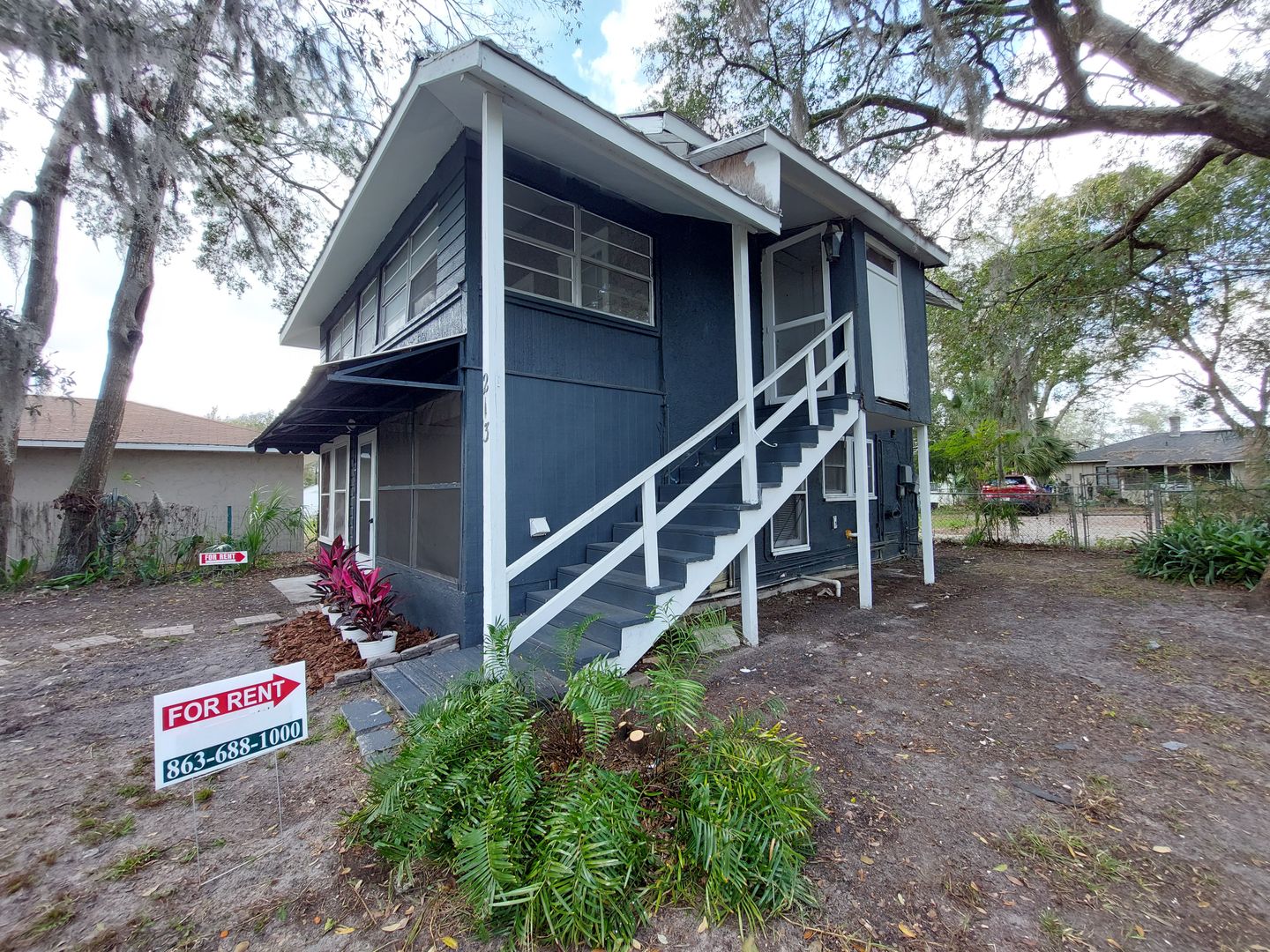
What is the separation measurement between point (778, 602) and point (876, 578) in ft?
7.89

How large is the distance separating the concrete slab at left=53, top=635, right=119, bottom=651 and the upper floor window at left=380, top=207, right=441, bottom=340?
171 inches

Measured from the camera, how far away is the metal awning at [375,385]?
12.4 ft

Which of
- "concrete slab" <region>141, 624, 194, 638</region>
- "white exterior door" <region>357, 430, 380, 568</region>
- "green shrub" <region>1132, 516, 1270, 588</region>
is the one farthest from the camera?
"green shrub" <region>1132, 516, 1270, 588</region>

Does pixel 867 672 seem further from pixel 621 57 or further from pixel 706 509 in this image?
pixel 621 57

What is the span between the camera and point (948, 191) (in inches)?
346

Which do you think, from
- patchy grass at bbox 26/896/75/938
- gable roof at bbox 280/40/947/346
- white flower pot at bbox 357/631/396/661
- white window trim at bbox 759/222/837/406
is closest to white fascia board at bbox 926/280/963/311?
gable roof at bbox 280/40/947/346

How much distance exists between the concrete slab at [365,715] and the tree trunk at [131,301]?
8919 millimetres

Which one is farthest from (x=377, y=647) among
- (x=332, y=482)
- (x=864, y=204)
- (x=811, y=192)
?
(x=864, y=204)

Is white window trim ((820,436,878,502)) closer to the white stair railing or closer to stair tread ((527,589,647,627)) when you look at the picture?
the white stair railing

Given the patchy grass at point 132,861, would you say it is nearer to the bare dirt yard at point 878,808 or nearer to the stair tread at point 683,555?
the bare dirt yard at point 878,808

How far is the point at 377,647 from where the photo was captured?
13.9ft

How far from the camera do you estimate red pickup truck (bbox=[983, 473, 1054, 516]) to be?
16.0 m

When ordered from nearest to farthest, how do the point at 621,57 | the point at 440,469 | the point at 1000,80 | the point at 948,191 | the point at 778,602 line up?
the point at 440,469 < the point at 778,602 < the point at 1000,80 < the point at 948,191 < the point at 621,57

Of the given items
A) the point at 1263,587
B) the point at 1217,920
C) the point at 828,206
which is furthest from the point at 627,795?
the point at 1263,587
